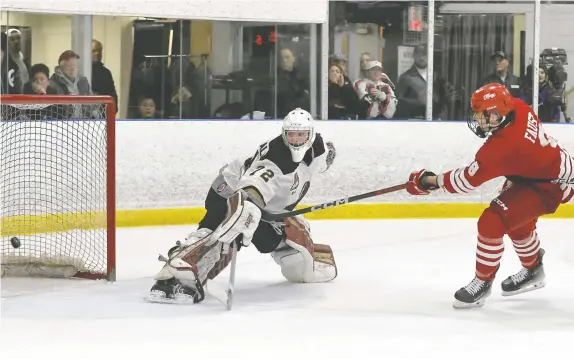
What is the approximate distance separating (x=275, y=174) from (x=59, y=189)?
192cm

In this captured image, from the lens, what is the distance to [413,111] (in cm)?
745

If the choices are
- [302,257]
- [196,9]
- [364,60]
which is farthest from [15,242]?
[364,60]

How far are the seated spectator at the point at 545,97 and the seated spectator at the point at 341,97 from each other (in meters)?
1.19

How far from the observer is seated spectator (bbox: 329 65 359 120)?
739cm

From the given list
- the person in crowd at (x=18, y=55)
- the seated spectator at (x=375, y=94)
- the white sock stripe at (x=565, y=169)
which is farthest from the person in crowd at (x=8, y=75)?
the white sock stripe at (x=565, y=169)

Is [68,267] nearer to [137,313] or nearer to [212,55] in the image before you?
[137,313]

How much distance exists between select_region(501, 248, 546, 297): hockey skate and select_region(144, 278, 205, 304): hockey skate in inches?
48.3

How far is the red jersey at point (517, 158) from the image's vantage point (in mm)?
3996

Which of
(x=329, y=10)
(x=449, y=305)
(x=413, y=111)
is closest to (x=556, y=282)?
(x=449, y=305)

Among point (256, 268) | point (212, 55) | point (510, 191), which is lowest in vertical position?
point (256, 268)

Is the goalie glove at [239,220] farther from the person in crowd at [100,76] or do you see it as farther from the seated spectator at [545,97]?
the seated spectator at [545,97]

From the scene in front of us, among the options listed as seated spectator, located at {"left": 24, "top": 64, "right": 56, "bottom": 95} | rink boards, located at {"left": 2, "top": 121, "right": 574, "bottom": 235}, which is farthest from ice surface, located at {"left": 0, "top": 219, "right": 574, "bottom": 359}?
seated spectator, located at {"left": 24, "top": 64, "right": 56, "bottom": 95}

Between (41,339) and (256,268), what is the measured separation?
169 cm

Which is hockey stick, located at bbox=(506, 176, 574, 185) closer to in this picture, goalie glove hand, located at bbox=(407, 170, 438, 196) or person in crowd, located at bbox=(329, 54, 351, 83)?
goalie glove hand, located at bbox=(407, 170, 438, 196)
